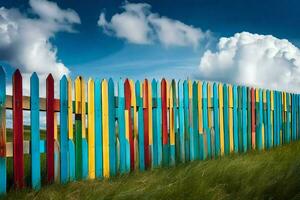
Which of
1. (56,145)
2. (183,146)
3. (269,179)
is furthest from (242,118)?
(56,145)

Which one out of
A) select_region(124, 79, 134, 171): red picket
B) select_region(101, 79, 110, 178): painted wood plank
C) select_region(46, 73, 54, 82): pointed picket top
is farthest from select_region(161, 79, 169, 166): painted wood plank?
select_region(46, 73, 54, 82): pointed picket top

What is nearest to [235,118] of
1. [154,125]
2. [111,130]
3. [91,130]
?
[154,125]

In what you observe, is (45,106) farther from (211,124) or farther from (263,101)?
(263,101)

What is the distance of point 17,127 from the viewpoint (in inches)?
216

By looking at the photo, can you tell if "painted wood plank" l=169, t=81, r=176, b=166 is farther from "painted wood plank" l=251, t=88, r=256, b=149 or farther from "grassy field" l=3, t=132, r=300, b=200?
"painted wood plank" l=251, t=88, r=256, b=149

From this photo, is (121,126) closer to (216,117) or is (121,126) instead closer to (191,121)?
(191,121)

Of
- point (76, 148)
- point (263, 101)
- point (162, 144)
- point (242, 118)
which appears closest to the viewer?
point (76, 148)

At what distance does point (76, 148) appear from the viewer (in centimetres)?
621

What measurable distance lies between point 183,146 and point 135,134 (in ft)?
4.37

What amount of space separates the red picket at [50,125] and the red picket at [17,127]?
0.39m

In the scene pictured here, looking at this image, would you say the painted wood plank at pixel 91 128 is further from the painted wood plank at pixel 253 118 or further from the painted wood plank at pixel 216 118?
the painted wood plank at pixel 253 118

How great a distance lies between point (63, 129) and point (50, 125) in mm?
215

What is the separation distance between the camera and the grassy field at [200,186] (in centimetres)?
473

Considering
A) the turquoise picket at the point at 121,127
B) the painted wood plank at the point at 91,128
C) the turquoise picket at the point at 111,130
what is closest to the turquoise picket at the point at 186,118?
the turquoise picket at the point at 121,127
